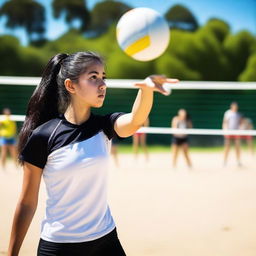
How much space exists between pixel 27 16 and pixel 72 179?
18746mm

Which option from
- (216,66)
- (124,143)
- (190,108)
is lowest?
(124,143)

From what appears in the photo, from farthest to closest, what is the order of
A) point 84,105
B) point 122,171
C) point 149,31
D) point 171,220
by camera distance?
point 122,171
point 171,220
point 149,31
point 84,105

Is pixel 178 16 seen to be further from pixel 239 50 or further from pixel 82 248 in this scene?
pixel 82 248

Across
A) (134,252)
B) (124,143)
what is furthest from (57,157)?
(124,143)

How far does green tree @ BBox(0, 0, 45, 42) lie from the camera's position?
65.1 ft

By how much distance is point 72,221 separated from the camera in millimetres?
2281

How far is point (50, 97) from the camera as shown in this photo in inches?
102

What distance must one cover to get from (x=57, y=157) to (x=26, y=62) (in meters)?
17.6

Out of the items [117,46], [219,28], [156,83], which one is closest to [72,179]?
[156,83]

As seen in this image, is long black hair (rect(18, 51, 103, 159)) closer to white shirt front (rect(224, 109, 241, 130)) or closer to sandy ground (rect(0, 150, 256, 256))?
sandy ground (rect(0, 150, 256, 256))

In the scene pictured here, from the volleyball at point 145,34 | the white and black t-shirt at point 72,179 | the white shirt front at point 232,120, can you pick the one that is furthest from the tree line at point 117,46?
the white and black t-shirt at point 72,179

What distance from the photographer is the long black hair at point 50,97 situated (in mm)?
2484

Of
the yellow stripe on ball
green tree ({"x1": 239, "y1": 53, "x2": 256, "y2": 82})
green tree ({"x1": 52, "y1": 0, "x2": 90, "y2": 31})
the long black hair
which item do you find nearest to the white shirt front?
green tree ({"x1": 239, "y1": 53, "x2": 256, "y2": 82})

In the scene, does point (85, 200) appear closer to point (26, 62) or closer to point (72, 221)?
point (72, 221)
